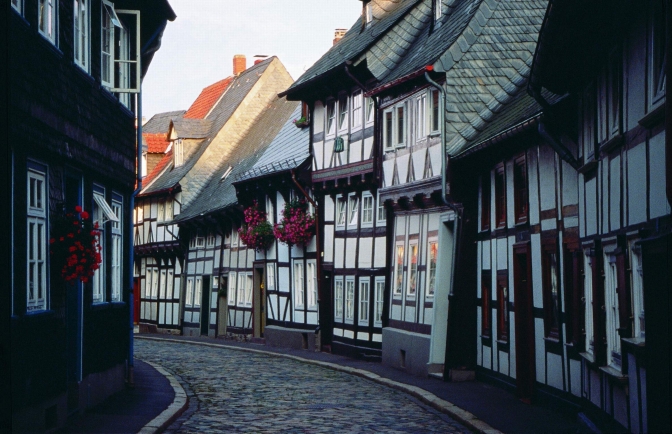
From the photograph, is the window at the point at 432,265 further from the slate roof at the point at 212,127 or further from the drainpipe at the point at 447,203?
the slate roof at the point at 212,127

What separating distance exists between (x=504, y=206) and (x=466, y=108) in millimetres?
3420

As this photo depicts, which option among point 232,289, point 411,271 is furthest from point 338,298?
point 232,289

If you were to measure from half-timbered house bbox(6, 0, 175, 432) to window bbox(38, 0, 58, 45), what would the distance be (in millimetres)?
13

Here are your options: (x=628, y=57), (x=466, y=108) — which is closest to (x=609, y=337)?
(x=628, y=57)

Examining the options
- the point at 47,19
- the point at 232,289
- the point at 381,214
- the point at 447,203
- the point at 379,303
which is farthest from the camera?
the point at 232,289

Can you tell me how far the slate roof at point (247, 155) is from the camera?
39062 mm

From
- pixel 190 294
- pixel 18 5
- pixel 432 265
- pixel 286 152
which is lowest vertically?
pixel 190 294

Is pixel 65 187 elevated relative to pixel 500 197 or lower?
lower

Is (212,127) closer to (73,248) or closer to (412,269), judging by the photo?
(412,269)

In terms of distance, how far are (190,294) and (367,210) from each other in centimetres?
1904

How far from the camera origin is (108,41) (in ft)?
58.6

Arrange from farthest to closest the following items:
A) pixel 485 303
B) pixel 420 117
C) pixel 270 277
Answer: pixel 270 277 → pixel 420 117 → pixel 485 303

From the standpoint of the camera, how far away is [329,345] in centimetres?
3136

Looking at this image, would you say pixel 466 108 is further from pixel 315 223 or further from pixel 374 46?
pixel 315 223
